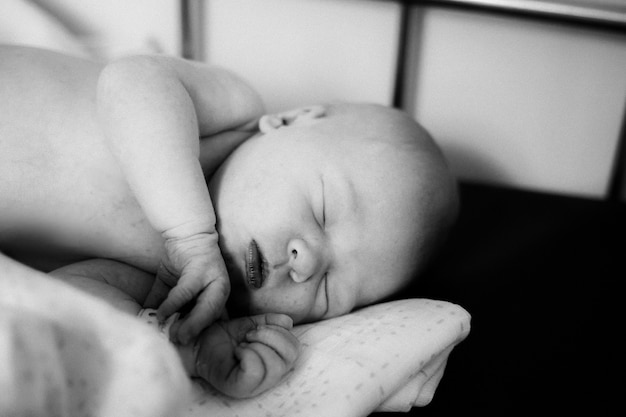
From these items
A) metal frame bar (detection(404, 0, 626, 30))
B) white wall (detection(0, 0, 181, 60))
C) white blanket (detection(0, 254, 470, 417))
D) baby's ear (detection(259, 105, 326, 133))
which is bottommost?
white blanket (detection(0, 254, 470, 417))

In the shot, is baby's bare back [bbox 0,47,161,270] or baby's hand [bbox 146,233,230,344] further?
baby's bare back [bbox 0,47,161,270]

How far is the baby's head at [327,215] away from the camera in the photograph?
88cm

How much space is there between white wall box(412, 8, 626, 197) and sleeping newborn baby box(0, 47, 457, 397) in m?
0.45

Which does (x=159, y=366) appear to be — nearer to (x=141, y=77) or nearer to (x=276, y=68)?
(x=141, y=77)

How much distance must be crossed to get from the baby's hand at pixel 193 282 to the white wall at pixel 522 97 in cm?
83

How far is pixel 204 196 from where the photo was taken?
85cm

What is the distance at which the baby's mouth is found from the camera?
0.86 metres

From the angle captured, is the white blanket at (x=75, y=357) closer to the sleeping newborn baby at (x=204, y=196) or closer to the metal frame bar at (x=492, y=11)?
the sleeping newborn baby at (x=204, y=196)

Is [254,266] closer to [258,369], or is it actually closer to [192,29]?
[258,369]

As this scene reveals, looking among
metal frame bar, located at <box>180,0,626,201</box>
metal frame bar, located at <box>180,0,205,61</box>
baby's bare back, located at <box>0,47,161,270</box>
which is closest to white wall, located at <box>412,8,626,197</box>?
metal frame bar, located at <box>180,0,626,201</box>

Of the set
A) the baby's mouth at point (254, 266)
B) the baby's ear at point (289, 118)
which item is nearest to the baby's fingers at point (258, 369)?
the baby's mouth at point (254, 266)

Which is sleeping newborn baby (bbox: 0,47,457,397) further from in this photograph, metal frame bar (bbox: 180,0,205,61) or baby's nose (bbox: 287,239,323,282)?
metal frame bar (bbox: 180,0,205,61)

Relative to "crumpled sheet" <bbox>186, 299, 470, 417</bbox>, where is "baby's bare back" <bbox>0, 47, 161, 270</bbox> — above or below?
above

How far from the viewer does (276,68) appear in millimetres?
1474
